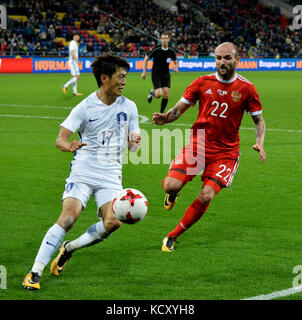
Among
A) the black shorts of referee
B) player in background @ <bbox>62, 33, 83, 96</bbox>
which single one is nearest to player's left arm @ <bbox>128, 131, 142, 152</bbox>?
the black shorts of referee

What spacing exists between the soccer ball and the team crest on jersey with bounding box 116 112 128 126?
767mm

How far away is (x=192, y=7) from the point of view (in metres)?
53.0

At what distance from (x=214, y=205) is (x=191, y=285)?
3196 millimetres

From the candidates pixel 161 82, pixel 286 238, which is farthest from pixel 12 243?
pixel 161 82

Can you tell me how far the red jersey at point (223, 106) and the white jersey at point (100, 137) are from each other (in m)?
1.20

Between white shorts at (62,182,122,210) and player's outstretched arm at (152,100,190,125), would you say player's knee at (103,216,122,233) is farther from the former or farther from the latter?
player's outstretched arm at (152,100,190,125)

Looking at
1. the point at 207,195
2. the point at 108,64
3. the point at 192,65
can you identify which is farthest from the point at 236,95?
the point at 192,65

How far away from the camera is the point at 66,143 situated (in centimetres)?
537

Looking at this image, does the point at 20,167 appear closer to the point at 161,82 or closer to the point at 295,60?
the point at 161,82

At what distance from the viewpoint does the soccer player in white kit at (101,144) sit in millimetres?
5586

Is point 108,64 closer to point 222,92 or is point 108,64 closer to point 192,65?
point 222,92

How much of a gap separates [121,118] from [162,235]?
1746 millimetres

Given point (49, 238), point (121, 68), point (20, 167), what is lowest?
point (20, 167)

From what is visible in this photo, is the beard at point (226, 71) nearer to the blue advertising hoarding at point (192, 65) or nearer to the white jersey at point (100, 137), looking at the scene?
the white jersey at point (100, 137)
